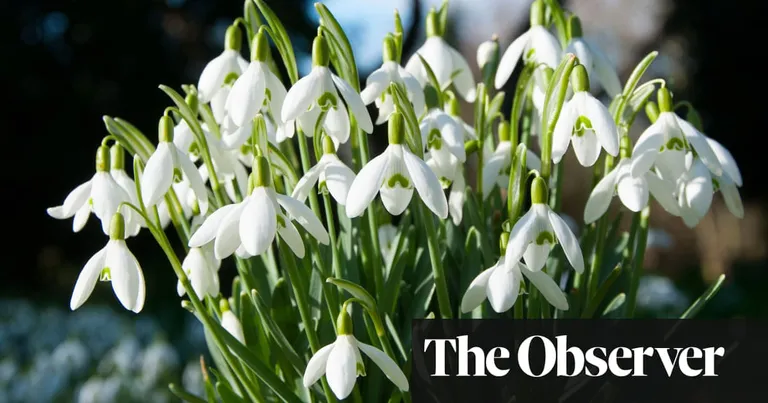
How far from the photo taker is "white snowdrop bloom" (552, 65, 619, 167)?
29.8 inches

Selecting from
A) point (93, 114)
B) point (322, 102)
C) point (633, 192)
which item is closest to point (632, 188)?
point (633, 192)

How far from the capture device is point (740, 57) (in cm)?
809

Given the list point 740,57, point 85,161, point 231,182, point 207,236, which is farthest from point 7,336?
point 740,57

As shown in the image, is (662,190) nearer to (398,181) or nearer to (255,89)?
(398,181)

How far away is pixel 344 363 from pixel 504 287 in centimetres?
16

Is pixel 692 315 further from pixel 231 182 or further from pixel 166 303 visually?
pixel 166 303

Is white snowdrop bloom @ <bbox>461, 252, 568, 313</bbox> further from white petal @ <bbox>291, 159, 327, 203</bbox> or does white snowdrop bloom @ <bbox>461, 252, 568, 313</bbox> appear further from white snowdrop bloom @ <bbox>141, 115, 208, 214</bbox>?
white snowdrop bloom @ <bbox>141, 115, 208, 214</bbox>

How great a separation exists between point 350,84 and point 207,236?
234 mm

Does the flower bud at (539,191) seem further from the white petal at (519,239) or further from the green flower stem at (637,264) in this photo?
the green flower stem at (637,264)

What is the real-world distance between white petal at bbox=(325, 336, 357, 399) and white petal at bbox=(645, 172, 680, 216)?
1.19ft

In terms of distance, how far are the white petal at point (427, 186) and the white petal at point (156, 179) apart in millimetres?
244

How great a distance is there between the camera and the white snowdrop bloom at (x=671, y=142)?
32.1 inches

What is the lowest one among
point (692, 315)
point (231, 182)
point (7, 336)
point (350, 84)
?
point (7, 336)

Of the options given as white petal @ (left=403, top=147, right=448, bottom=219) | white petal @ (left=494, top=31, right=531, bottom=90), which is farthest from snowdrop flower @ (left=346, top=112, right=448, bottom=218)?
white petal @ (left=494, top=31, right=531, bottom=90)
